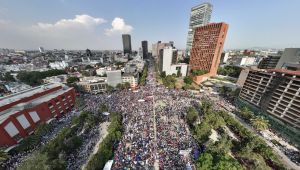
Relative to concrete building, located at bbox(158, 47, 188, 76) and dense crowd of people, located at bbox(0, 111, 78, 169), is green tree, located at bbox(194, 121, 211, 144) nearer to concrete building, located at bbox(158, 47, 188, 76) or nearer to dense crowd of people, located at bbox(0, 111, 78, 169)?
dense crowd of people, located at bbox(0, 111, 78, 169)

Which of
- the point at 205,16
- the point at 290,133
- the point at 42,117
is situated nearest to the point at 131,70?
the point at 42,117

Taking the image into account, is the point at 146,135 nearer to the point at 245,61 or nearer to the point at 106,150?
the point at 106,150

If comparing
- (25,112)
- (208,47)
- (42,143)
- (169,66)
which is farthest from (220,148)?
(169,66)

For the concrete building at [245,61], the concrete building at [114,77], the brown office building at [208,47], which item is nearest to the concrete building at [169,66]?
the brown office building at [208,47]

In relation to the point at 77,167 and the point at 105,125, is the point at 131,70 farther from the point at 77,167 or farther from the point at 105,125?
the point at 77,167

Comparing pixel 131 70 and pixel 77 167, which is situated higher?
pixel 131 70

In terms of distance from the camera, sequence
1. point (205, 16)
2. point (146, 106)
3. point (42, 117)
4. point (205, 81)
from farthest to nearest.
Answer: point (205, 16) → point (205, 81) → point (146, 106) → point (42, 117)
